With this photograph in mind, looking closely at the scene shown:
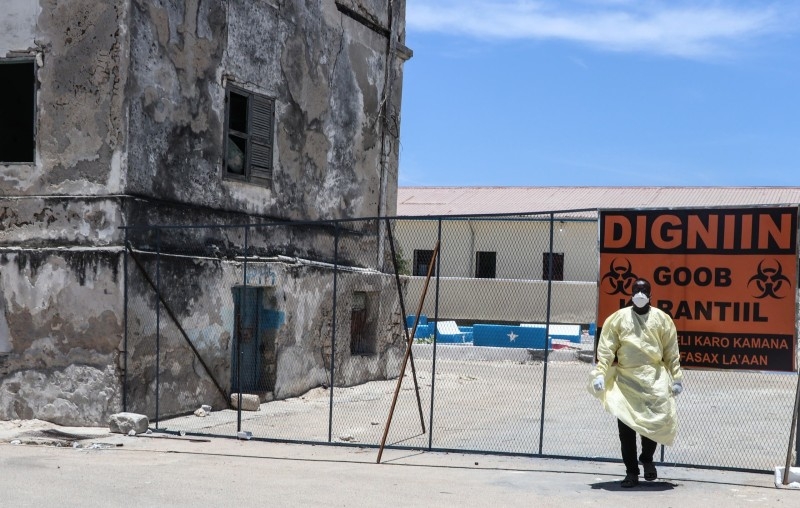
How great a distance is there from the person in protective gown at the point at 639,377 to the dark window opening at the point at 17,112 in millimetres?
8402

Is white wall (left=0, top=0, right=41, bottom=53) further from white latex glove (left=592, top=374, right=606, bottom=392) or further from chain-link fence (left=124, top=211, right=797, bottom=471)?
white latex glove (left=592, top=374, right=606, bottom=392)

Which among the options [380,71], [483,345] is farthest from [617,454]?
[483,345]

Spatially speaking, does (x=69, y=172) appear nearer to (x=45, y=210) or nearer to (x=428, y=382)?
(x=45, y=210)

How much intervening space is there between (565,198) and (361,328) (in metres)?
25.6

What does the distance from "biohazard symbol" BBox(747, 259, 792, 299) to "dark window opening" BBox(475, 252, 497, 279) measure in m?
28.0

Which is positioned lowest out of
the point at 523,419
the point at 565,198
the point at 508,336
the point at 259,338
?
the point at 523,419

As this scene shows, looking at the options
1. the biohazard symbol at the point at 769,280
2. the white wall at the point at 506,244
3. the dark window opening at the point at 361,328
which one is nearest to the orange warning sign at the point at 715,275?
the biohazard symbol at the point at 769,280

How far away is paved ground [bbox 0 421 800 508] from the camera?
8031mm

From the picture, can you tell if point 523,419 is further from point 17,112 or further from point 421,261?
point 421,261

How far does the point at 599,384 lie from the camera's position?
27.8 feet

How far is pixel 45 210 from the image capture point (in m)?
13.1

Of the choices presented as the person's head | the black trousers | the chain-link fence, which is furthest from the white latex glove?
the chain-link fence

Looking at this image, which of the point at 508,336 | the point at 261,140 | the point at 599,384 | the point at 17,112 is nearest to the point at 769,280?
the point at 599,384

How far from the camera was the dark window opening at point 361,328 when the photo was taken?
18.5 metres
